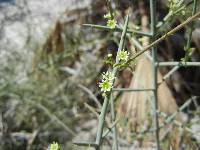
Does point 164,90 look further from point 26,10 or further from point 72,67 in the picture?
point 26,10

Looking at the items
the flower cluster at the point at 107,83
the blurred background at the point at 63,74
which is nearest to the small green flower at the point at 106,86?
the flower cluster at the point at 107,83

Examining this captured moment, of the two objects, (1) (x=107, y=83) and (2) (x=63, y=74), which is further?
(2) (x=63, y=74)

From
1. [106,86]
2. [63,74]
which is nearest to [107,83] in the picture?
[106,86]

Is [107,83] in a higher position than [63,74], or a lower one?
lower

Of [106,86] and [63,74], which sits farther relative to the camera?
[63,74]

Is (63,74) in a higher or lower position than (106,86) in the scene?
higher

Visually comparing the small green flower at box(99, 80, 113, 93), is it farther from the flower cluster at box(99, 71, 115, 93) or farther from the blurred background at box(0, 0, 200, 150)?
the blurred background at box(0, 0, 200, 150)

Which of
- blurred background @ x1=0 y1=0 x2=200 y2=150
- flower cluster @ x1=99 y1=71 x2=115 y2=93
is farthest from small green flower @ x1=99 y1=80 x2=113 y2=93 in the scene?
blurred background @ x1=0 y1=0 x2=200 y2=150

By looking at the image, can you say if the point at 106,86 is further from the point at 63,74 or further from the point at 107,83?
the point at 63,74
